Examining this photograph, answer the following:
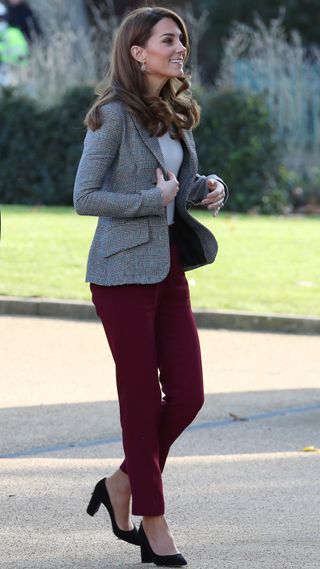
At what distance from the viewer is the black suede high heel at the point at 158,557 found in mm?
4797

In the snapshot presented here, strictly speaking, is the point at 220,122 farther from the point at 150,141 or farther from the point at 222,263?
the point at 150,141

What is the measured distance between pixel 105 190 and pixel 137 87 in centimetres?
36

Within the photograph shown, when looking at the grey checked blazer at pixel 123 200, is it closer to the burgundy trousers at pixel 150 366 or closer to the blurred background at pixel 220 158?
the burgundy trousers at pixel 150 366

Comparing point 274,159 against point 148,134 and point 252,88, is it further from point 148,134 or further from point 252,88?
point 148,134

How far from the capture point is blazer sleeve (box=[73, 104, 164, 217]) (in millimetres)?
4719

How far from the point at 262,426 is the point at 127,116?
3169 mm

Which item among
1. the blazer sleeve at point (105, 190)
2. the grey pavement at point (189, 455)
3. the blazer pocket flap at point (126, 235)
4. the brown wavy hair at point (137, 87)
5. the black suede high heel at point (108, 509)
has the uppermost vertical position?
the brown wavy hair at point (137, 87)

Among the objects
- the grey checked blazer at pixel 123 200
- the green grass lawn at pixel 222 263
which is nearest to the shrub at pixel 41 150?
the green grass lawn at pixel 222 263

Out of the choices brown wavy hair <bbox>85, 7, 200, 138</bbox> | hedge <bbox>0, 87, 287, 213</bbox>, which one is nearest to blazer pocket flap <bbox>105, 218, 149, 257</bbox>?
brown wavy hair <bbox>85, 7, 200, 138</bbox>

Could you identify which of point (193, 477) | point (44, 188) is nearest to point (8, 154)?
point (44, 188)

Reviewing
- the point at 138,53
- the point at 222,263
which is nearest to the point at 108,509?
the point at 138,53

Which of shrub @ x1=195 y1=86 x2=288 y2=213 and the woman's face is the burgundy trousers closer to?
the woman's face

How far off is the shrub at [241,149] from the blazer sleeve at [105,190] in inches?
587

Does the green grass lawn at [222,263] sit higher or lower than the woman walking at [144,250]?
lower
